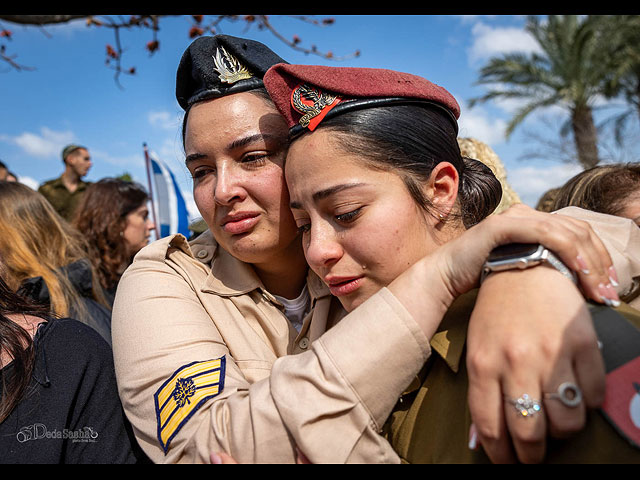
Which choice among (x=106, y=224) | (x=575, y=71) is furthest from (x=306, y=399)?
(x=575, y=71)

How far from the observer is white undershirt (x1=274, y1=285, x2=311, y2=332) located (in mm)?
2486

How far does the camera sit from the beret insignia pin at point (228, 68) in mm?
2322

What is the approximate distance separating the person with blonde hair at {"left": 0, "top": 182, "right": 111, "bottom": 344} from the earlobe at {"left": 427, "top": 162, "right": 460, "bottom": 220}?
2538 millimetres

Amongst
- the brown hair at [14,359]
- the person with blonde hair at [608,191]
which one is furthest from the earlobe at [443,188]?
the brown hair at [14,359]

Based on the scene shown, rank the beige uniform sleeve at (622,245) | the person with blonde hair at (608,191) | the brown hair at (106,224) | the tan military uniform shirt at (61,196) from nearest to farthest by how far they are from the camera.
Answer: the beige uniform sleeve at (622,245)
the person with blonde hair at (608,191)
the brown hair at (106,224)
the tan military uniform shirt at (61,196)

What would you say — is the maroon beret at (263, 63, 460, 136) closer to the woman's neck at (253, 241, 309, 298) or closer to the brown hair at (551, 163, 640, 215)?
the woman's neck at (253, 241, 309, 298)

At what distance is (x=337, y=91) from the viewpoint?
6.07 feet

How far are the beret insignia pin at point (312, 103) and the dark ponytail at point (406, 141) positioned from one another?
0.04 m

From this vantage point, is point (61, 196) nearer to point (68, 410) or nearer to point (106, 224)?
point (106, 224)

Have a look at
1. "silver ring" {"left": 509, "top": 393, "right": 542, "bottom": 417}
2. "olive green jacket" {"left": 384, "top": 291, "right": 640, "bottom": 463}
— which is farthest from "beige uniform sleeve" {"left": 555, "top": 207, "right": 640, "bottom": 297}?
"silver ring" {"left": 509, "top": 393, "right": 542, "bottom": 417}

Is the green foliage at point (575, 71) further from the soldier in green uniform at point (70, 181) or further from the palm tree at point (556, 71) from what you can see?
the soldier in green uniform at point (70, 181)

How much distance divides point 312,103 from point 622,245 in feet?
3.69
